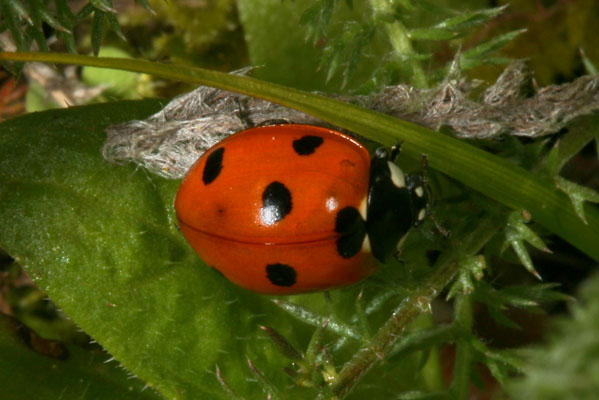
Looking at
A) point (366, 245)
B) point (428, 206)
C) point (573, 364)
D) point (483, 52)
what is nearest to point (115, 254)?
point (366, 245)

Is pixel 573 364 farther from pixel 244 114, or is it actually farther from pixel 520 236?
pixel 244 114

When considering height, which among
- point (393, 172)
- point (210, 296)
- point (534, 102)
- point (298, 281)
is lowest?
point (210, 296)

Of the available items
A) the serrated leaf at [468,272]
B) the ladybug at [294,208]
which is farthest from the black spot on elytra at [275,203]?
the serrated leaf at [468,272]

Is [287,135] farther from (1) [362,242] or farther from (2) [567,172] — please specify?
(2) [567,172]

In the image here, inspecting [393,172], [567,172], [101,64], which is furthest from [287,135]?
[567,172]

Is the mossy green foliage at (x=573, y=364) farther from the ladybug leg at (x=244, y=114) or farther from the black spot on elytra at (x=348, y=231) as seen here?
the ladybug leg at (x=244, y=114)
